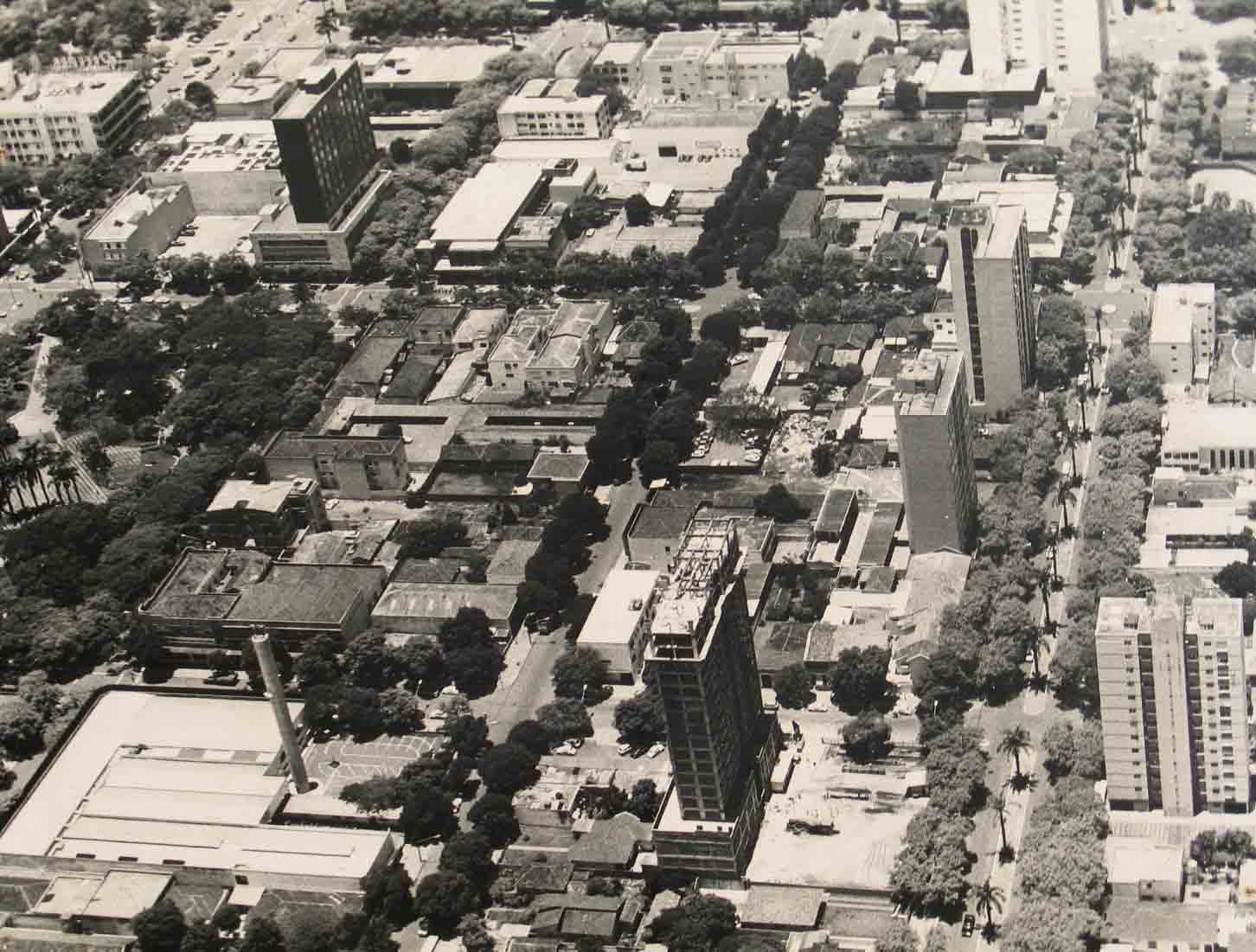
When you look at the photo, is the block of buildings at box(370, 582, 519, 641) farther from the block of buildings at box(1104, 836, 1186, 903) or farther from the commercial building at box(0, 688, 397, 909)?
the block of buildings at box(1104, 836, 1186, 903)

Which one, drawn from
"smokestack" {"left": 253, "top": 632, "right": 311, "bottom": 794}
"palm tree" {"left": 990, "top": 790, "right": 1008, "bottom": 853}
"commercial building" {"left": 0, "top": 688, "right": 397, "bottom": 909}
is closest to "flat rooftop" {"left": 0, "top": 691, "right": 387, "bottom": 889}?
"commercial building" {"left": 0, "top": 688, "right": 397, "bottom": 909}

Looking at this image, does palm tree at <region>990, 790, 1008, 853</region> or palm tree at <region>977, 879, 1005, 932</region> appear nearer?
palm tree at <region>977, 879, 1005, 932</region>

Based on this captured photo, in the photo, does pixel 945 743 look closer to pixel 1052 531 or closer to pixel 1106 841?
pixel 1106 841

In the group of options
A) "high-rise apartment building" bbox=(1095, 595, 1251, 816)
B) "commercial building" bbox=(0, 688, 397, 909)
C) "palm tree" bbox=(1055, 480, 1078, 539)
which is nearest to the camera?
"high-rise apartment building" bbox=(1095, 595, 1251, 816)

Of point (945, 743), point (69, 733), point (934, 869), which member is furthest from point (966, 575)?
point (69, 733)

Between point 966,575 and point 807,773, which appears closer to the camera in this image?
point 807,773

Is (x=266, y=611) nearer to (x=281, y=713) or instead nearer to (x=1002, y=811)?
(x=281, y=713)

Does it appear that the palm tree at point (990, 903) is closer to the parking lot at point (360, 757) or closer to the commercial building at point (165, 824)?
the commercial building at point (165, 824)
